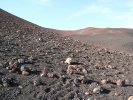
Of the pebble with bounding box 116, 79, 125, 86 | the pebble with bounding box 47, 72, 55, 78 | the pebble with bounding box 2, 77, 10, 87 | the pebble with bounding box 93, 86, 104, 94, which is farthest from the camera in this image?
the pebble with bounding box 116, 79, 125, 86

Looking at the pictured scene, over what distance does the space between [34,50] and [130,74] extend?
105 inches

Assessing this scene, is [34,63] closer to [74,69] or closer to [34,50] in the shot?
[74,69]

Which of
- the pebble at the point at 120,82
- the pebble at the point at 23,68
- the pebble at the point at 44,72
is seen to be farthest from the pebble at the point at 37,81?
the pebble at the point at 120,82

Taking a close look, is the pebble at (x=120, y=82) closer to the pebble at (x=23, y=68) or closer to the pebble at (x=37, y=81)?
the pebble at (x=37, y=81)

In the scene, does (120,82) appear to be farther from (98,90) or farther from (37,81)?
(37,81)

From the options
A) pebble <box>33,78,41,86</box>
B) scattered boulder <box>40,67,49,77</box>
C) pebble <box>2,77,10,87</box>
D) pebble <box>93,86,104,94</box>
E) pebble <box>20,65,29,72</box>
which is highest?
pebble <box>20,65,29,72</box>

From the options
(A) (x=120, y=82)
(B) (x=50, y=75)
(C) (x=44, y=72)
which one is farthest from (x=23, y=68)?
(A) (x=120, y=82)

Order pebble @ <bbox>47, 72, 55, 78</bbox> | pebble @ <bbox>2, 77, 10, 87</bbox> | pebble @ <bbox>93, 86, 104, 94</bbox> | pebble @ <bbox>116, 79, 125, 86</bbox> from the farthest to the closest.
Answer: pebble @ <bbox>116, 79, 125, 86</bbox> → pebble @ <bbox>47, 72, 55, 78</bbox> → pebble @ <bbox>93, 86, 104, 94</bbox> → pebble @ <bbox>2, 77, 10, 87</bbox>

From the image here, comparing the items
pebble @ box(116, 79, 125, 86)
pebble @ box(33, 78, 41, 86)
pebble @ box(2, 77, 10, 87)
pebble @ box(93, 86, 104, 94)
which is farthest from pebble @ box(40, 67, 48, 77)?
pebble @ box(116, 79, 125, 86)

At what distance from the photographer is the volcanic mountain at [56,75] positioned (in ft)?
24.1

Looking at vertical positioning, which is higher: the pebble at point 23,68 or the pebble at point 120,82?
the pebble at point 23,68

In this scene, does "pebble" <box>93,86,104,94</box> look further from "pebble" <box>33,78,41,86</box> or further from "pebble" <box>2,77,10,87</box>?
"pebble" <box>2,77,10,87</box>

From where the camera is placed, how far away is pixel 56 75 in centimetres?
830

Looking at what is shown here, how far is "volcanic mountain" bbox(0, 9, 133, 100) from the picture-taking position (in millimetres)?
7333
